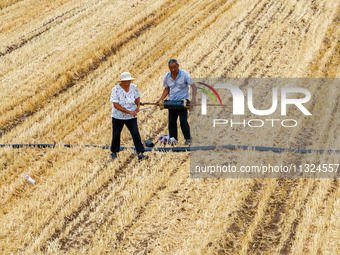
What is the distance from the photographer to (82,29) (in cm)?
1631

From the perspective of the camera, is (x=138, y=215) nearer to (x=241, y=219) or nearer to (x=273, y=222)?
(x=241, y=219)

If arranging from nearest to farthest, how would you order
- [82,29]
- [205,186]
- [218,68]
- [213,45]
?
1. [205,186]
2. [218,68]
3. [213,45]
4. [82,29]

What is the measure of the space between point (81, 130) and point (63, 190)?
284 cm

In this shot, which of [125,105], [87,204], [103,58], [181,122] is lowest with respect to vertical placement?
[87,204]

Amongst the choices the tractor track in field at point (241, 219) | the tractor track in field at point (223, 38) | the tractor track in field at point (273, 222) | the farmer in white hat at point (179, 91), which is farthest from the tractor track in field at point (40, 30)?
the tractor track in field at point (273, 222)

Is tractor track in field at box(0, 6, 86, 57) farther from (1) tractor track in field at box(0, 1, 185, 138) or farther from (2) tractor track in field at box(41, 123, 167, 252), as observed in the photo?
(2) tractor track in field at box(41, 123, 167, 252)

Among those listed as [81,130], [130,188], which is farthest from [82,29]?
[130,188]

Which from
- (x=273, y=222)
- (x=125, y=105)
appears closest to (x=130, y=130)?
(x=125, y=105)

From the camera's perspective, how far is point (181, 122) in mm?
8695

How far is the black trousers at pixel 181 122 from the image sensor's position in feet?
28.2

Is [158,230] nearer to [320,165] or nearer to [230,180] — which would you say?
[230,180]

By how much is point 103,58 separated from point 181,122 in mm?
6563

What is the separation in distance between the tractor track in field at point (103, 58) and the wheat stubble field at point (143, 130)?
3cm

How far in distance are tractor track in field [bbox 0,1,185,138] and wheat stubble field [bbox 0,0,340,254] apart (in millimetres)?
34
